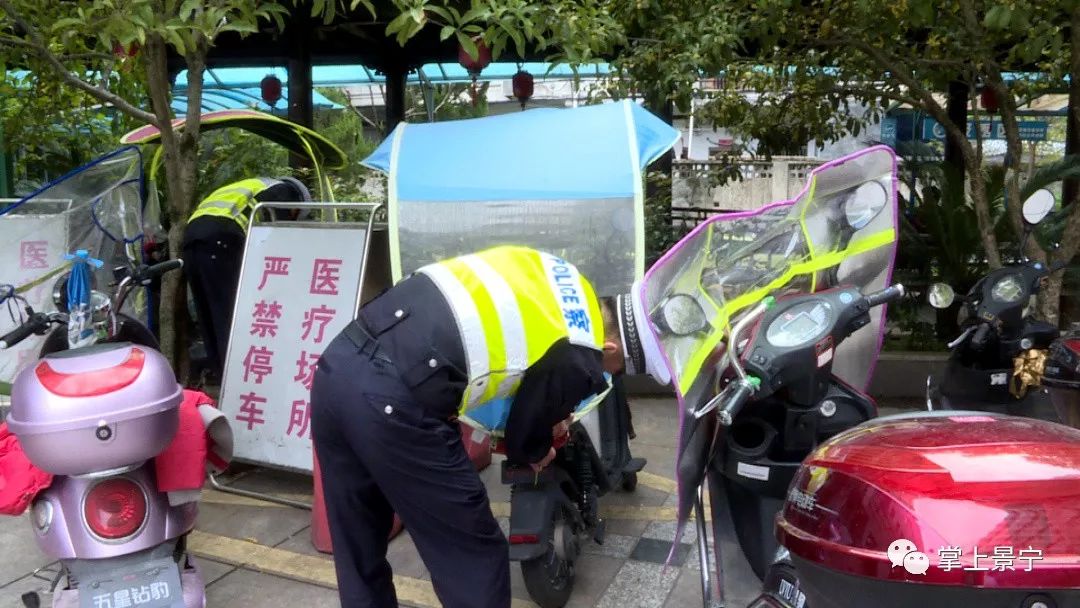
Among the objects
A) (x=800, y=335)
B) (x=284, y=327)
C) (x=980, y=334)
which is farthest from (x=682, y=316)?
(x=284, y=327)

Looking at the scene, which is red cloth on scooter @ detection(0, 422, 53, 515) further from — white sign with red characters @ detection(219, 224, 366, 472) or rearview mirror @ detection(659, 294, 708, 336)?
rearview mirror @ detection(659, 294, 708, 336)

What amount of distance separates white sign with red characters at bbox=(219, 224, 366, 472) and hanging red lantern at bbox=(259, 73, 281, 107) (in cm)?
651

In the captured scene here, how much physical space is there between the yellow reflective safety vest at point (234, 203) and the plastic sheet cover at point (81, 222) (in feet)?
1.40

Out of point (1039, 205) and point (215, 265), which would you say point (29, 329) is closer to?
point (215, 265)

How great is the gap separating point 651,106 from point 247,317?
9.03 ft

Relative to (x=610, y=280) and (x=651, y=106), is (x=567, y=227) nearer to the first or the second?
(x=610, y=280)

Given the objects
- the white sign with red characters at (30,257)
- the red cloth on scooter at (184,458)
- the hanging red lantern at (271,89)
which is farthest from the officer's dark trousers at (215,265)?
the hanging red lantern at (271,89)

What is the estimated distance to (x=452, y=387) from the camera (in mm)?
2363

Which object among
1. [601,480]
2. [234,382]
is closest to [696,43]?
[601,480]

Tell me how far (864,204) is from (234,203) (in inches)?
143

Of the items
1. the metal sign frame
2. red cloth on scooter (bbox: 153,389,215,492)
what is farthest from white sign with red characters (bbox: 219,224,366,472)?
red cloth on scooter (bbox: 153,389,215,492)

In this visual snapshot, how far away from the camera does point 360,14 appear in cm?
808

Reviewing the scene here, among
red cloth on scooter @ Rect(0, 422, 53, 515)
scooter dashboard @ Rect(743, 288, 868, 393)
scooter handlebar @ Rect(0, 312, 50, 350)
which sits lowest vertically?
red cloth on scooter @ Rect(0, 422, 53, 515)

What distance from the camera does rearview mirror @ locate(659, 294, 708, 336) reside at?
2318 millimetres
